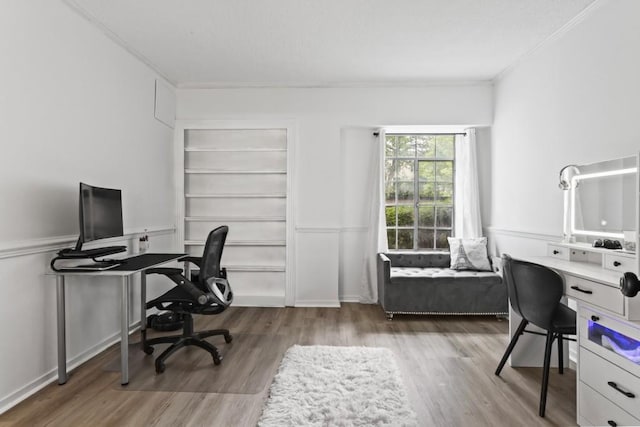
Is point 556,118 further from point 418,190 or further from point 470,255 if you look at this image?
point 418,190

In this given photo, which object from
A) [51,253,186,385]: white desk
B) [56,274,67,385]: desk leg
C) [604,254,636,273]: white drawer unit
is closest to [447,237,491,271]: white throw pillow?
[604,254,636,273]: white drawer unit

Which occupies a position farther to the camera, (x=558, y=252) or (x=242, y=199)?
(x=242, y=199)

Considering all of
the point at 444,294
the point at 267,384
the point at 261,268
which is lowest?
the point at 267,384

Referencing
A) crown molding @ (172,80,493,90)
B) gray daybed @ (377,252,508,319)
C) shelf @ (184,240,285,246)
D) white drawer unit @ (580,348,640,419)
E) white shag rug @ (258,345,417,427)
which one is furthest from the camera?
shelf @ (184,240,285,246)

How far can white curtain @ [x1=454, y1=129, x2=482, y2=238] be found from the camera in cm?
467

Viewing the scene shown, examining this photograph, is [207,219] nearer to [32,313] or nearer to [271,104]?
[271,104]

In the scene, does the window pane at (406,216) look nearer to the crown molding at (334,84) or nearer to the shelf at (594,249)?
the crown molding at (334,84)

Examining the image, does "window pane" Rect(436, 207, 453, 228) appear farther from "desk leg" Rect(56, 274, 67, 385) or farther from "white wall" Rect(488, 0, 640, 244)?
"desk leg" Rect(56, 274, 67, 385)

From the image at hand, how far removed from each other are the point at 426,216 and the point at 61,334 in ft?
13.8

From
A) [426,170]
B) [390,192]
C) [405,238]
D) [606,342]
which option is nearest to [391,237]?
[405,238]

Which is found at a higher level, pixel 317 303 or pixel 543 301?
pixel 543 301

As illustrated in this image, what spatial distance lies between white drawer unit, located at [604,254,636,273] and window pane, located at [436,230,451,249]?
2.72m

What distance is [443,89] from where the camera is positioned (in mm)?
4570

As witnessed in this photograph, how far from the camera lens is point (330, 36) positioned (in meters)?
3.32
